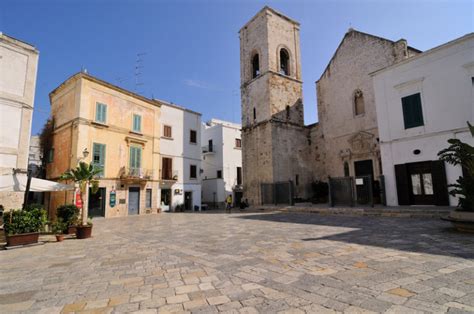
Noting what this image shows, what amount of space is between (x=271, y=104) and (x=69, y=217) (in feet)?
53.5

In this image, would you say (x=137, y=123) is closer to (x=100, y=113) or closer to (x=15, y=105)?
(x=100, y=113)

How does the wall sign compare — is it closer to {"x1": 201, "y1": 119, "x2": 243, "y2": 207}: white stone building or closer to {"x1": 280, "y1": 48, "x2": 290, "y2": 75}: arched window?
{"x1": 201, "y1": 119, "x2": 243, "y2": 207}: white stone building

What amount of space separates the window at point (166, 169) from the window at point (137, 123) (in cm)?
324

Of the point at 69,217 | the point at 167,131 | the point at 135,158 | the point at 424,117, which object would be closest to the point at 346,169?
the point at 424,117

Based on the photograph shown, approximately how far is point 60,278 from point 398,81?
1608cm

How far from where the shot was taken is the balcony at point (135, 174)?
61.4ft

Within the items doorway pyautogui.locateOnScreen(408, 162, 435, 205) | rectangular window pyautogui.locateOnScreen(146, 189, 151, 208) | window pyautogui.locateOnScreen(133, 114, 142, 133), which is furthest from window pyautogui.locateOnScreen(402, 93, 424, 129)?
window pyautogui.locateOnScreen(133, 114, 142, 133)

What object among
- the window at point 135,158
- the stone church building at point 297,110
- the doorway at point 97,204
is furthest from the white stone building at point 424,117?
the doorway at point 97,204

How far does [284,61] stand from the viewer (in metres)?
24.4

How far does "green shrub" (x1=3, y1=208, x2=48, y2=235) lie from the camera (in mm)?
7352

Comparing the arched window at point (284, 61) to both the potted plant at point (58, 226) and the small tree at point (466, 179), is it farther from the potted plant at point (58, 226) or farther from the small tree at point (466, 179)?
the potted plant at point (58, 226)

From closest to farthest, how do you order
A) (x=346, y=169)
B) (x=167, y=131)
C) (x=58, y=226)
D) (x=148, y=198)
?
(x=58, y=226) → (x=346, y=169) → (x=148, y=198) → (x=167, y=131)

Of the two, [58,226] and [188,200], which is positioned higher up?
[188,200]

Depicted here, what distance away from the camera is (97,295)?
11.0ft
